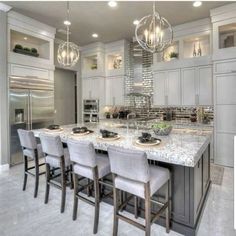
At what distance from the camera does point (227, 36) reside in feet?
14.7

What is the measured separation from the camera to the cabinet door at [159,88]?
5.27 meters

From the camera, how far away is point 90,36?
584cm

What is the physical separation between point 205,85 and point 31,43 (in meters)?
4.78

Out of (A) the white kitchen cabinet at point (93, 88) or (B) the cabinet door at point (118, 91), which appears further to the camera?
(A) the white kitchen cabinet at point (93, 88)

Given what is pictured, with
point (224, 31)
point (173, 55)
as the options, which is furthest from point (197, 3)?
point (173, 55)

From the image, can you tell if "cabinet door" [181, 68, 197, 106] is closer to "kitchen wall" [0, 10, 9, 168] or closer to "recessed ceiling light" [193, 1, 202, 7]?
"recessed ceiling light" [193, 1, 202, 7]

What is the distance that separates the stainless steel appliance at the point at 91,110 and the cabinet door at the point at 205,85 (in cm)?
333

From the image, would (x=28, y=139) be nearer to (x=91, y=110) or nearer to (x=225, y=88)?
(x=91, y=110)

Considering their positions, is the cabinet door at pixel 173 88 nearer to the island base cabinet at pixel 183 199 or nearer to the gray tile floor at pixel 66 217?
the gray tile floor at pixel 66 217

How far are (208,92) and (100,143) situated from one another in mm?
3462

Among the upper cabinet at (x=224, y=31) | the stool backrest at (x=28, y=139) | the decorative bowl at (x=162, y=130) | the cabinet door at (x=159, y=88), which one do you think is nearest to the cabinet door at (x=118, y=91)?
the cabinet door at (x=159, y=88)

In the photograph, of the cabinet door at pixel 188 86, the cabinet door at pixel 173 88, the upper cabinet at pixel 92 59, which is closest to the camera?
the cabinet door at pixel 188 86

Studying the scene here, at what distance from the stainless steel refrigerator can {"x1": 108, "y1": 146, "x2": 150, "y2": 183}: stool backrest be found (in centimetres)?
344

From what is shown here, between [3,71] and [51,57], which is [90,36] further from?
[3,71]
